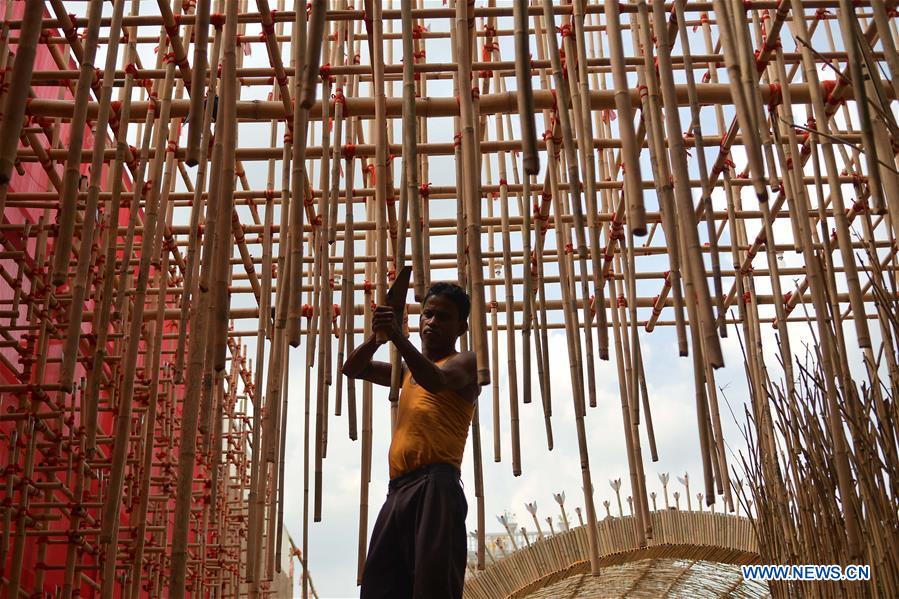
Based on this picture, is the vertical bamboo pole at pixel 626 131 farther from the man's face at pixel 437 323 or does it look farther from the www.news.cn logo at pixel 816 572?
the www.news.cn logo at pixel 816 572

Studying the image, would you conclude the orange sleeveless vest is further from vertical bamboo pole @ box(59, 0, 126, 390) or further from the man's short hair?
vertical bamboo pole @ box(59, 0, 126, 390)

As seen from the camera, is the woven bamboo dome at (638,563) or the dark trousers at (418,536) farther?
the woven bamboo dome at (638,563)

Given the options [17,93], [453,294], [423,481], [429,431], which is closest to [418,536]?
[423,481]

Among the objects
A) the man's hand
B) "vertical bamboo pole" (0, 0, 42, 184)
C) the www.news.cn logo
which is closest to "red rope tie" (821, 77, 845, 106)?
the www.news.cn logo

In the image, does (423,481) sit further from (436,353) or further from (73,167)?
(73,167)

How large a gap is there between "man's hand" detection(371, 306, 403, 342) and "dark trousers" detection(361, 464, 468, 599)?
1.19 ft

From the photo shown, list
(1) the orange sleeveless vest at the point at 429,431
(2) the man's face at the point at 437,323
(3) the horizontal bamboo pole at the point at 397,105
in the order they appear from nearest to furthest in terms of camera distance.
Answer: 1. (1) the orange sleeveless vest at the point at 429,431
2. (2) the man's face at the point at 437,323
3. (3) the horizontal bamboo pole at the point at 397,105

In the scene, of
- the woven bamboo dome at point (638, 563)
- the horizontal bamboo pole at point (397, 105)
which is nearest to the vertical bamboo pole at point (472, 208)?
the horizontal bamboo pole at point (397, 105)

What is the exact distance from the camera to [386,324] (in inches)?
79.7

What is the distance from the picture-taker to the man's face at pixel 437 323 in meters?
2.43

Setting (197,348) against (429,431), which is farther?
(429,431)

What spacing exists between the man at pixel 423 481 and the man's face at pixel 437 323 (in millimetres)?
27

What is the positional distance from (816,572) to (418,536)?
103 centimetres

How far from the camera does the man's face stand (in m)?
2.43
